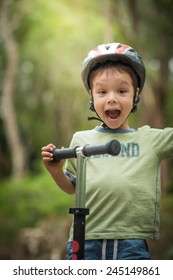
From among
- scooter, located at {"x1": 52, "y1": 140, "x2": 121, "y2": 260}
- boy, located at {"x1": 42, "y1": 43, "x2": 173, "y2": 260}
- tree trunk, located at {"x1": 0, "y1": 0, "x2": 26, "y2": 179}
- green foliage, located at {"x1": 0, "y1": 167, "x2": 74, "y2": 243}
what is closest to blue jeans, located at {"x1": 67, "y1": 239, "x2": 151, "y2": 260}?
boy, located at {"x1": 42, "y1": 43, "x2": 173, "y2": 260}

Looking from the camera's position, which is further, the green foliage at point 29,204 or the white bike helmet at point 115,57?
the green foliage at point 29,204

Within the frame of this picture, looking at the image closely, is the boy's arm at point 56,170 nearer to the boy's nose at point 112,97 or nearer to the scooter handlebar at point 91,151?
the scooter handlebar at point 91,151

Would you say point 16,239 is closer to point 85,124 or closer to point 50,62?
point 85,124

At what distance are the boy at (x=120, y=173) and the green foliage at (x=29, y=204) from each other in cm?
405

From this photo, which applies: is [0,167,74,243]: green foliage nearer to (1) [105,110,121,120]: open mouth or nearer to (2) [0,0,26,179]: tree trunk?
(2) [0,0,26,179]: tree trunk

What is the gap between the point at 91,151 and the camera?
127 centimetres

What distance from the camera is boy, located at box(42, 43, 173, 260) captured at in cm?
147

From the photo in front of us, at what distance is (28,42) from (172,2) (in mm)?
2437

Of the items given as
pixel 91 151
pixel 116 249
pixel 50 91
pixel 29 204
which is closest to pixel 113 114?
pixel 91 151

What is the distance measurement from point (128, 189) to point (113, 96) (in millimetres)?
290

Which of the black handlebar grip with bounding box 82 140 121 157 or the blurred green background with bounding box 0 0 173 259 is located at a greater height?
the blurred green background with bounding box 0 0 173 259

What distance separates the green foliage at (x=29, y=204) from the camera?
18.7 ft

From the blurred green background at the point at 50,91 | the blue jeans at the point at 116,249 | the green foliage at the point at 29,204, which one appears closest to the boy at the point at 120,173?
the blue jeans at the point at 116,249
